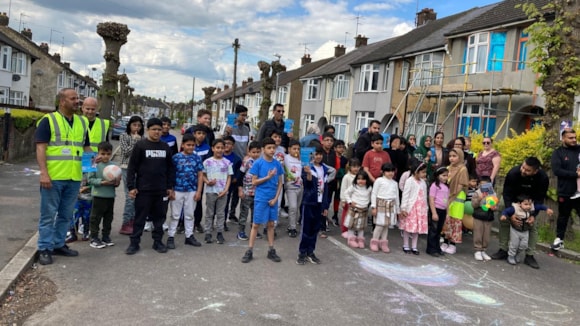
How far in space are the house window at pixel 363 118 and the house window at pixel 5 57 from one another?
28.3 metres

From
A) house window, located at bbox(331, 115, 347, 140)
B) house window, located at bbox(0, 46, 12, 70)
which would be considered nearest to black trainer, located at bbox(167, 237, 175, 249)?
house window, located at bbox(331, 115, 347, 140)

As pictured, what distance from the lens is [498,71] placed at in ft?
60.0

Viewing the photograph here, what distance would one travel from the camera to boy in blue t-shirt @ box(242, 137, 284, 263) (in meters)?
6.40

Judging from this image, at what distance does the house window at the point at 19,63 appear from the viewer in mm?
38344

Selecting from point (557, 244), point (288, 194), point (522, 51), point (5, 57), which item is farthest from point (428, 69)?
point (5, 57)

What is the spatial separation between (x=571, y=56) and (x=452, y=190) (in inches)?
153

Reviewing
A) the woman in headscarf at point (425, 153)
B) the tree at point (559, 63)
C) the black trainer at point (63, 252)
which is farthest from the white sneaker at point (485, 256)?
the black trainer at point (63, 252)

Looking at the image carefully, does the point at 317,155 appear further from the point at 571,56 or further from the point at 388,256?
the point at 571,56

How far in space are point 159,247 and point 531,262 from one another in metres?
5.81

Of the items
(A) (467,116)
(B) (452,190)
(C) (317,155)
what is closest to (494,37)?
(A) (467,116)

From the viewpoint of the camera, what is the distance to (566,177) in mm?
7895

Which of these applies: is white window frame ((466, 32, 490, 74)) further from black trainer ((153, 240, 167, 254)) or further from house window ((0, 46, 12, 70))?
house window ((0, 46, 12, 70))

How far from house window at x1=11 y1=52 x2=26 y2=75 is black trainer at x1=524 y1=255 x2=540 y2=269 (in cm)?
4247

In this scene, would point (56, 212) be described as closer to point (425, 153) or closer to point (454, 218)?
point (454, 218)
